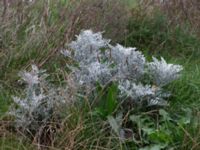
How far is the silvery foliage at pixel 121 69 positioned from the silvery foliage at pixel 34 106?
8.7 inches

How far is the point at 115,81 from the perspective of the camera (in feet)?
11.8

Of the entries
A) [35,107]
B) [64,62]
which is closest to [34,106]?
[35,107]

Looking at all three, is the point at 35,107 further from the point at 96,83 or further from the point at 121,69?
the point at 121,69

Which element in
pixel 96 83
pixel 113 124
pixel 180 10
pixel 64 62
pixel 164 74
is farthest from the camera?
pixel 180 10

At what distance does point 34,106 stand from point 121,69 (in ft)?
2.26

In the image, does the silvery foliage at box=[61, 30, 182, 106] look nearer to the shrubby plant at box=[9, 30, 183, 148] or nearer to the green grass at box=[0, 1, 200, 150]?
the shrubby plant at box=[9, 30, 183, 148]

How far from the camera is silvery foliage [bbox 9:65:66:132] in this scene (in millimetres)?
3377

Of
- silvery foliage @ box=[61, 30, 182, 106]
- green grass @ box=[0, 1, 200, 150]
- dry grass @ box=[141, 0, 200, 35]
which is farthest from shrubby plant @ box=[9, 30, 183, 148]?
dry grass @ box=[141, 0, 200, 35]

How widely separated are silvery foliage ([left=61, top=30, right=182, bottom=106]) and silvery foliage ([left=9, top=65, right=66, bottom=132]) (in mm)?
221

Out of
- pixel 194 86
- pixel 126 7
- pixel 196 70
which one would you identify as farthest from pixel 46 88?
pixel 126 7

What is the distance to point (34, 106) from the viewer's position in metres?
3.40

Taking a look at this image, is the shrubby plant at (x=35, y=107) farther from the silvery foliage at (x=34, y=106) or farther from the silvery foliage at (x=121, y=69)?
the silvery foliage at (x=121, y=69)

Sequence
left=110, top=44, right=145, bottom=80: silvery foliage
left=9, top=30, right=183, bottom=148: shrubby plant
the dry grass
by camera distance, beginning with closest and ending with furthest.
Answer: left=9, top=30, right=183, bottom=148: shrubby plant, left=110, top=44, right=145, bottom=80: silvery foliage, the dry grass

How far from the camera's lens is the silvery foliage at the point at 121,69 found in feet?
11.6
